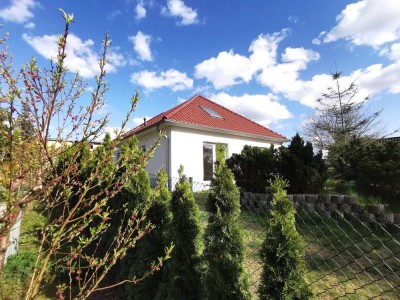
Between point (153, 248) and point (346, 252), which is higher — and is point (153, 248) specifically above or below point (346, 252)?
above

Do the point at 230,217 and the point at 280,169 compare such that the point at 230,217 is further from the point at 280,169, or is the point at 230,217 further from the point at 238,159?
the point at 238,159

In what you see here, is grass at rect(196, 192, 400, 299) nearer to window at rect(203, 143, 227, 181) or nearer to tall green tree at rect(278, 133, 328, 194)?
tall green tree at rect(278, 133, 328, 194)

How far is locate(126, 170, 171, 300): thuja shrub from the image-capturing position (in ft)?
10.7

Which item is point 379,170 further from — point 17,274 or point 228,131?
point 17,274

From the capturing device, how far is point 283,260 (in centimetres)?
206

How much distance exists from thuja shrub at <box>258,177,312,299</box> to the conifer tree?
1.20ft

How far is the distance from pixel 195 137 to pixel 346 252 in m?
9.02

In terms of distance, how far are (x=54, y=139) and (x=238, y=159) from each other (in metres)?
7.45

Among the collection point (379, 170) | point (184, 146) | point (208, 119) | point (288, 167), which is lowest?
point (379, 170)

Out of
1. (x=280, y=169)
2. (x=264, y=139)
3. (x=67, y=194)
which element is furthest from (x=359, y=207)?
(x=264, y=139)

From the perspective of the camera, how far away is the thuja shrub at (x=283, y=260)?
1.96m

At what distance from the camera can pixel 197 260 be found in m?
2.82

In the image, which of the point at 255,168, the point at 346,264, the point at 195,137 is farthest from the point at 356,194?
the point at 195,137

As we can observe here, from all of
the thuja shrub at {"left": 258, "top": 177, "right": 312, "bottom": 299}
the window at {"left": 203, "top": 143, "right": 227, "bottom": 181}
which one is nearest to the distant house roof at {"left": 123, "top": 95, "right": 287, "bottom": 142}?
the window at {"left": 203, "top": 143, "right": 227, "bottom": 181}
